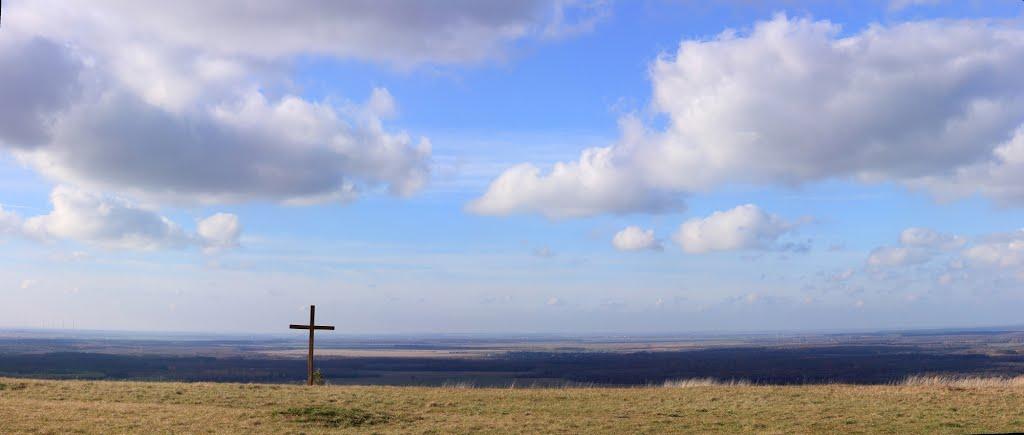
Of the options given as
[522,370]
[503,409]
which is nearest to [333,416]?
[503,409]

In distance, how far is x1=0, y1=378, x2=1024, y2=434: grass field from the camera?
71.3 feet

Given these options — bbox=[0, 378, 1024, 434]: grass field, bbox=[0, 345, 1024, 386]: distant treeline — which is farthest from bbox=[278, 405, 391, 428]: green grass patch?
bbox=[0, 345, 1024, 386]: distant treeline

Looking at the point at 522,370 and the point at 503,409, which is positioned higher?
the point at 503,409

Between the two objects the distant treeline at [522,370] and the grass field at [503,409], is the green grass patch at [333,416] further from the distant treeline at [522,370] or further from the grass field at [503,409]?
the distant treeline at [522,370]

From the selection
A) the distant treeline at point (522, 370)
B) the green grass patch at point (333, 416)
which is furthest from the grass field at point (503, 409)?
the distant treeline at point (522, 370)

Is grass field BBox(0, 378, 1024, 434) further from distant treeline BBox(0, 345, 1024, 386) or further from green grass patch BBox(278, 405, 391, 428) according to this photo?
distant treeline BBox(0, 345, 1024, 386)

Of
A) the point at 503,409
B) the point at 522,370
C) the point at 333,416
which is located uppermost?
the point at 333,416

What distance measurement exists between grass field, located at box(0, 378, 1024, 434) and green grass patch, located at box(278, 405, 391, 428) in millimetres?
30

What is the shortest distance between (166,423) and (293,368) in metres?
137

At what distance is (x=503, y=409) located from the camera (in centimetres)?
2591

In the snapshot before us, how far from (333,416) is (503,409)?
5.36 metres

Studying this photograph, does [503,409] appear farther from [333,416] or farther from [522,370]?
[522,370]

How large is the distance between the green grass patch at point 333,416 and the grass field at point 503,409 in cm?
3

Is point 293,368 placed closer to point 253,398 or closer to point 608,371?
point 608,371
